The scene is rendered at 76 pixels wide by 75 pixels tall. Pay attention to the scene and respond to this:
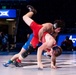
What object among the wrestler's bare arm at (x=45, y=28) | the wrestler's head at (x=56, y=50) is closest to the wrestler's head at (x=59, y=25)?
the wrestler's bare arm at (x=45, y=28)

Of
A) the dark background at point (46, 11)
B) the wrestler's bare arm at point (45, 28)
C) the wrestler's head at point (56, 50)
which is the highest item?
the dark background at point (46, 11)

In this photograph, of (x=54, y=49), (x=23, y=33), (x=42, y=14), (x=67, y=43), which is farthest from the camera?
(x=42, y=14)

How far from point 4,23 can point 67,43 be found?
6.46 m

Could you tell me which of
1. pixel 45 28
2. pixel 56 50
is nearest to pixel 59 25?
pixel 45 28

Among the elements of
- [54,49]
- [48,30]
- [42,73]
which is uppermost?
[48,30]

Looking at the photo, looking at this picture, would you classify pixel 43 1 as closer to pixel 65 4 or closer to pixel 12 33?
pixel 65 4

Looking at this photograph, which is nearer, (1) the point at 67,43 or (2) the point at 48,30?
(2) the point at 48,30

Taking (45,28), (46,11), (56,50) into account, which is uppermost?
(46,11)


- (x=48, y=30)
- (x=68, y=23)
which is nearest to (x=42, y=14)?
(x=68, y=23)

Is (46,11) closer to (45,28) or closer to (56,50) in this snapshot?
(45,28)

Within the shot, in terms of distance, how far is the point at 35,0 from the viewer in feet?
56.3

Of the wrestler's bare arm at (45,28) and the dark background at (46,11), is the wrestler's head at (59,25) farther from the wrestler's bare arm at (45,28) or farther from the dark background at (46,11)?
the dark background at (46,11)

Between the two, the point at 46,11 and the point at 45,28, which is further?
the point at 46,11

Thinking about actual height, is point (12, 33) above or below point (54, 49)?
above
